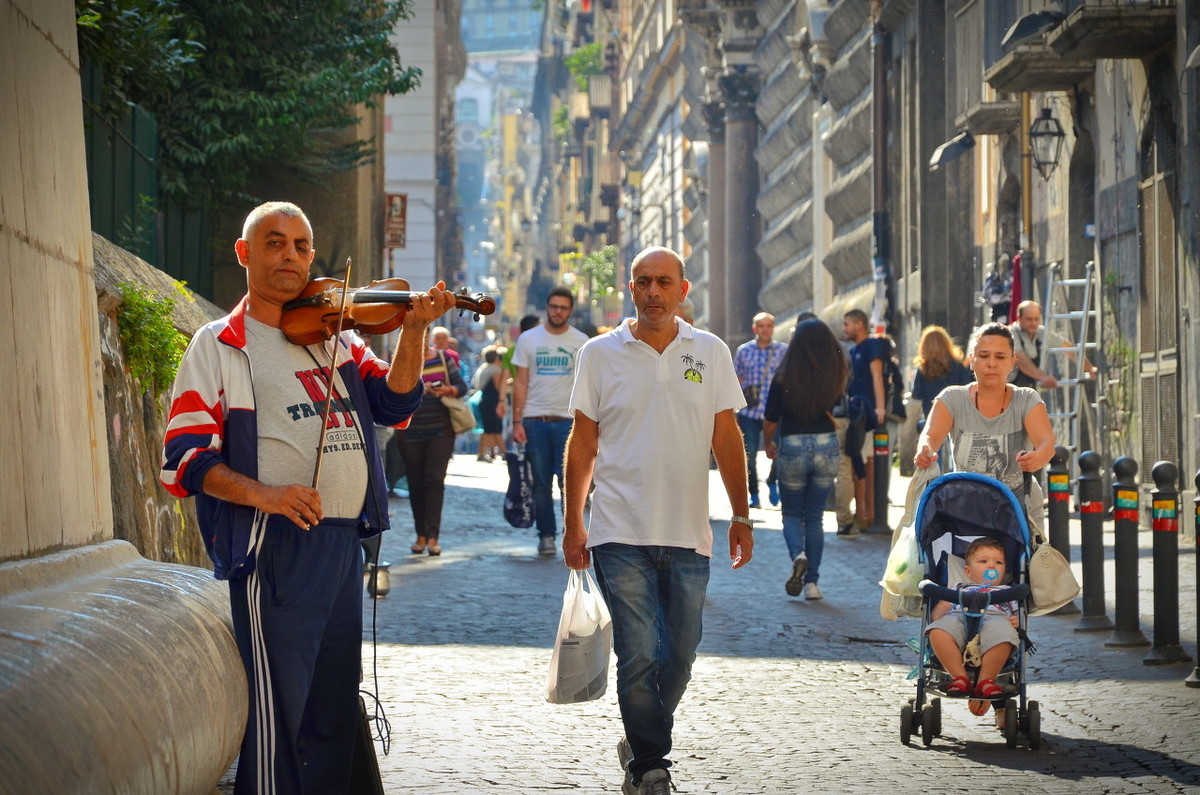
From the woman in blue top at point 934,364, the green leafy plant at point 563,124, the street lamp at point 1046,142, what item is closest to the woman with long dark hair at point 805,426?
the woman in blue top at point 934,364

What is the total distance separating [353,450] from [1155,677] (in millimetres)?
4821

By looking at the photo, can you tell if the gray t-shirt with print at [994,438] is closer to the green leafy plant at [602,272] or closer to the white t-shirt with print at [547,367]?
the white t-shirt with print at [547,367]

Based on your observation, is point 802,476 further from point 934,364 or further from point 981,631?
point 981,631

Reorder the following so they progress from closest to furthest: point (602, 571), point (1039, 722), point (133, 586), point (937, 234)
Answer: point (133, 586) → point (602, 571) → point (1039, 722) → point (937, 234)

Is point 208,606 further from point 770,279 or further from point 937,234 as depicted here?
point 770,279

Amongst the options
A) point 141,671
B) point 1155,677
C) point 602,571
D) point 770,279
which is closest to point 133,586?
point 141,671

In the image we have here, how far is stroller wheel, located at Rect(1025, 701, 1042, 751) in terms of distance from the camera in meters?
6.95

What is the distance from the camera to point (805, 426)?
12.0 meters

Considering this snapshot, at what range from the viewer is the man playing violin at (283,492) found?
4.84m

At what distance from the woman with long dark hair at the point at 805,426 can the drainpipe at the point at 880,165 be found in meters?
16.2

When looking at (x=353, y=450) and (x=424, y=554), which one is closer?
(x=353, y=450)

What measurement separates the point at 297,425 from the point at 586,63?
79.6 meters

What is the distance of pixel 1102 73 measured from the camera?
17656mm

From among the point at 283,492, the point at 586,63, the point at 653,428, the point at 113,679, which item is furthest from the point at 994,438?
the point at 586,63
